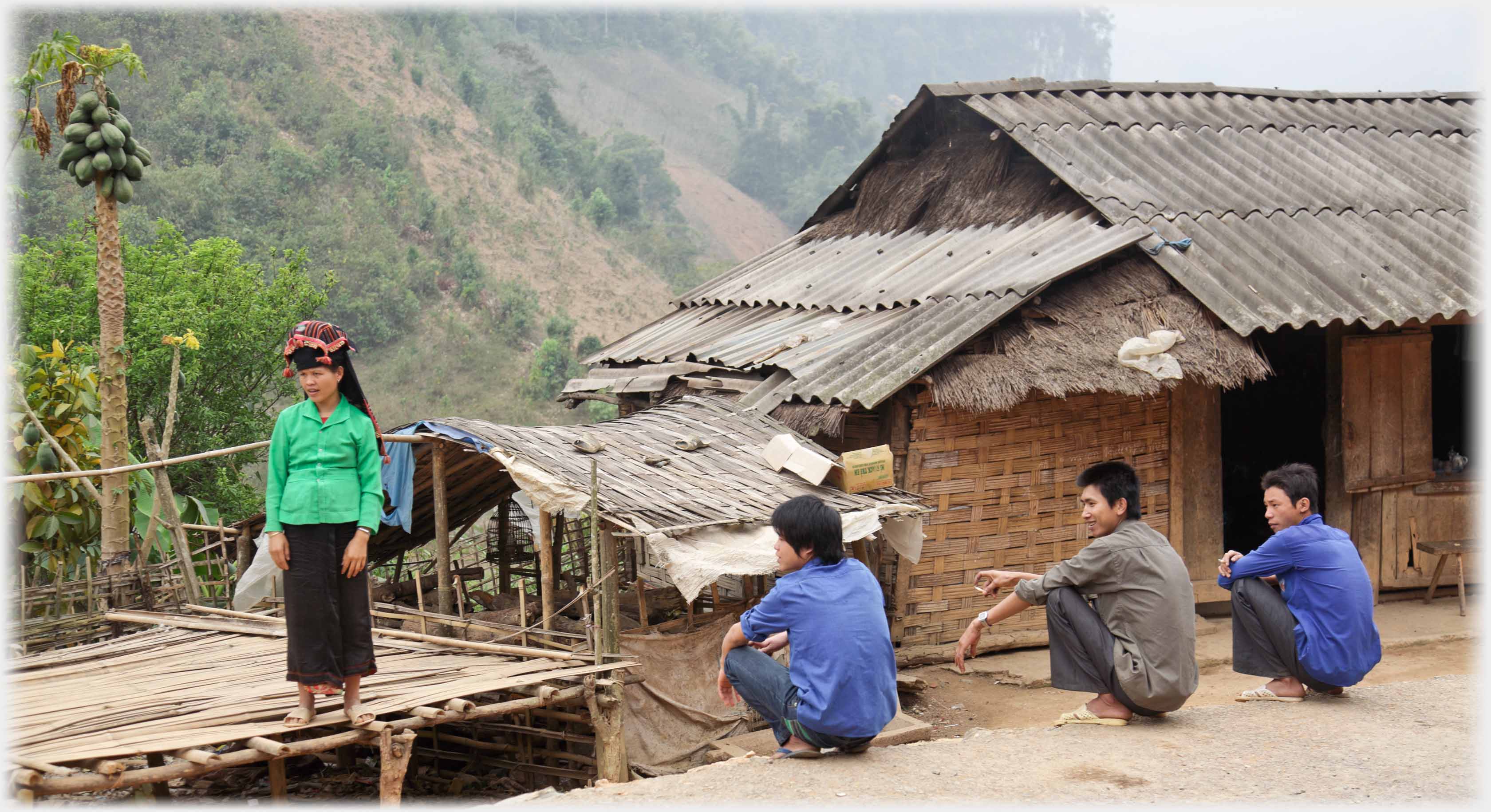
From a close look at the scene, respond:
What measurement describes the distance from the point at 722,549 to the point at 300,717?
2.25 m

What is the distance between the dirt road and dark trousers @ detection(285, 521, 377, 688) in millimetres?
980

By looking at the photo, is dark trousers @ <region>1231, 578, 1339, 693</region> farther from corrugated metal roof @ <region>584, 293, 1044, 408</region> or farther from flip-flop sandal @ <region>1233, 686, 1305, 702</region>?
corrugated metal roof @ <region>584, 293, 1044, 408</region>

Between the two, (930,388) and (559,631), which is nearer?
(559,631)

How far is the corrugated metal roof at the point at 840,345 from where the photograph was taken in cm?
771

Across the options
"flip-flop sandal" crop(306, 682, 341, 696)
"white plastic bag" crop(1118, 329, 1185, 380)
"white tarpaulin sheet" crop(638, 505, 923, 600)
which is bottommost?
"flip-flop sandal" crop(306, 682, 341, 696)

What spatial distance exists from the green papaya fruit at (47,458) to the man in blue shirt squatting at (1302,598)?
943 cm

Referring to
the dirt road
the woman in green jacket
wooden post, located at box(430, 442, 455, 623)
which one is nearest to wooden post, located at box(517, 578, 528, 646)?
wooden post, located at box(430, 442, 455, 623)

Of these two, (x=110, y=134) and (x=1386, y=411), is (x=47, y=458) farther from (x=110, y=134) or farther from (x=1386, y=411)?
(x=1386, y=411)

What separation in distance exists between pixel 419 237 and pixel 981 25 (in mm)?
72417

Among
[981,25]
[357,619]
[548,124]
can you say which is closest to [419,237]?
[548,124]

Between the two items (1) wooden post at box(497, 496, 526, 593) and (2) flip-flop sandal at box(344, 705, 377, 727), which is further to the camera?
(1) wooden post at box(497, 496, 526, 593)

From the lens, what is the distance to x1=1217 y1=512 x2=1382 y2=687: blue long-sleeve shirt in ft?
17.1

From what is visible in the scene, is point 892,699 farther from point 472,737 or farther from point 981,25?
point 981,25

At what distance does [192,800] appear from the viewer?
728 cm
